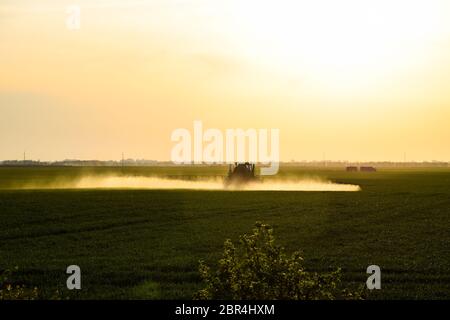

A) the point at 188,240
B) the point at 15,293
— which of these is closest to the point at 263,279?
the point at 15,293

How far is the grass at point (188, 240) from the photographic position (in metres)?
18.1

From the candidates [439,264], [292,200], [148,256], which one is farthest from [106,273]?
[292,200]

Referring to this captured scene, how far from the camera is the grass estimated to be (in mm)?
18109

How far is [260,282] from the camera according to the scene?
8.73 metres

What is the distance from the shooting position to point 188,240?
90.2 ft

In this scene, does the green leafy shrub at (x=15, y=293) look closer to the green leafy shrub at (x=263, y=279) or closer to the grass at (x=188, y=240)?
the grass at (x=188, y=240)

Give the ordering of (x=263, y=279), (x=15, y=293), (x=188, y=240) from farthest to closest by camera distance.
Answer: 1. (x=188, y=240)
2. (x=15, y=293)
3. (x=263, y=279)

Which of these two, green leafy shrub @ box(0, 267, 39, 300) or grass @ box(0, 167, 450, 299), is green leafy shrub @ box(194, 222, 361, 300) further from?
grass @ box(0, 167, 450, 299)

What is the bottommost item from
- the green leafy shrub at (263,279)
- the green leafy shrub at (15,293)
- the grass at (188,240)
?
the grass at (188,240)

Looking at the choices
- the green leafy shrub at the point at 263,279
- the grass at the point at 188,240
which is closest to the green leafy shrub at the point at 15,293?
the grass at the point at 188,240

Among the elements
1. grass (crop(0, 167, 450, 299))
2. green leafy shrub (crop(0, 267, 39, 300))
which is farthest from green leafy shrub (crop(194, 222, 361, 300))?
grass (crop(0, 167, 450, 299))

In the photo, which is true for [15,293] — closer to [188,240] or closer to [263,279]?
[263,279]

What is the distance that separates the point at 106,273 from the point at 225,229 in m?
13.2
